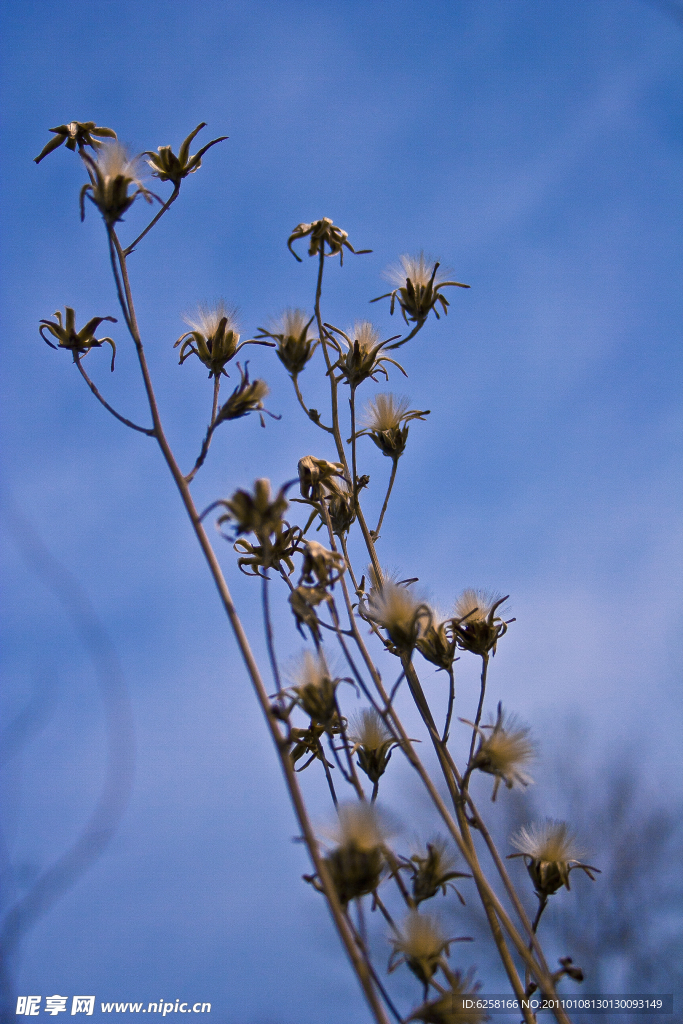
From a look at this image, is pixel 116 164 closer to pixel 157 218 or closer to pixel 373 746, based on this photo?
pixel 157 218

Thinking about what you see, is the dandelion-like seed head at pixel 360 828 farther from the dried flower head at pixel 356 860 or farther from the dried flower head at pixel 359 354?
the dried flower head at pixel 359 354

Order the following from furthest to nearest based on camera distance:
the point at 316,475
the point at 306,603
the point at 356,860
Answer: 1. the point at 316,475
2. the point at 306,603
3. the point at 356,860

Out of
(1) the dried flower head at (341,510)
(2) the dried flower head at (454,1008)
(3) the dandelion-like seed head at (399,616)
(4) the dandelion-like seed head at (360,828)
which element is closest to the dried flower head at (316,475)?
(1) the dried flower head at (341,510)

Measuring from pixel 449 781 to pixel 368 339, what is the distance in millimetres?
505

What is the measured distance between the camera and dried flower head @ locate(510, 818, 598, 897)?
27.2 inches

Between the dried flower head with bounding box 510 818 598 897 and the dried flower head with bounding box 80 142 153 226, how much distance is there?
727 mm

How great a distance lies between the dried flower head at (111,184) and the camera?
0.71m

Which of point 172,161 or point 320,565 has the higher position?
point 172,161

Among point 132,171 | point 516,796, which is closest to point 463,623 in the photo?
point 132,171

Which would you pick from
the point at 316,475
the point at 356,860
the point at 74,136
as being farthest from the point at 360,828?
the point at 74,136

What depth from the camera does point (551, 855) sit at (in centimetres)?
69

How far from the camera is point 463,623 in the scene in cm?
80

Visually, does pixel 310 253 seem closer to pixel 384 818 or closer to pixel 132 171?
pixel 132 171

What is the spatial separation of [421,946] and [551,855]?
20 cm
